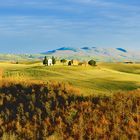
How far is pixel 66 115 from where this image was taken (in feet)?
92.9

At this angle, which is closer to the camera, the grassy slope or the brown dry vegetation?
the brown dry vegetation

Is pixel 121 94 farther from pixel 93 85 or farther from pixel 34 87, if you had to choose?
pixel 93 85

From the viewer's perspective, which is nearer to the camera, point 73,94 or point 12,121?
point 12,121

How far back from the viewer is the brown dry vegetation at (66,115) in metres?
26.2

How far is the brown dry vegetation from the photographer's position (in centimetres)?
2617

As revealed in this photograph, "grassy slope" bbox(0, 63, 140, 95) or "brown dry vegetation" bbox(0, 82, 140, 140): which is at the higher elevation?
"grassy slope" bbox(0, 63, 140, 95)

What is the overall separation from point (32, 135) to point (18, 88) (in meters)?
9.31

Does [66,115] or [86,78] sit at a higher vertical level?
[86,78]

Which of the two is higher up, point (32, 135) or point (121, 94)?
point (121, 94)

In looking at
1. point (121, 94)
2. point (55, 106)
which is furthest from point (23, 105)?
point (121, 94)

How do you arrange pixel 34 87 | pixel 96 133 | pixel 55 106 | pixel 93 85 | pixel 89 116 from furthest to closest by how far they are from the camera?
pixel 93 85 → pixel 34 87 → pixel 55 106 → pixel 89 116 → pixel 96 133

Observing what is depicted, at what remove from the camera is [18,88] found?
116 ft

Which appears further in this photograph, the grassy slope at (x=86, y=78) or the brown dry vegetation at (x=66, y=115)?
the grassy slope at (x=86, y=78)

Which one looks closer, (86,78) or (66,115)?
(66,115)
